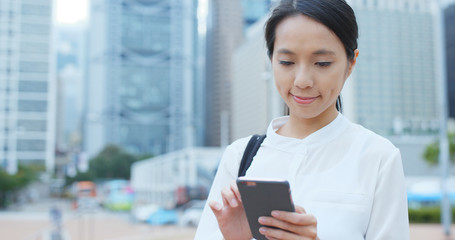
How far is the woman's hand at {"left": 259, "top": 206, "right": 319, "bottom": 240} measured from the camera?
83 centimetres

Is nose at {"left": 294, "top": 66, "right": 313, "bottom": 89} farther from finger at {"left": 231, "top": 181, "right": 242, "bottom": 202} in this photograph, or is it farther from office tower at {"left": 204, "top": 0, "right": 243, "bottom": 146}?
office tower at {"left": 204, "top": 0, "right": 243, "bottom": 146}

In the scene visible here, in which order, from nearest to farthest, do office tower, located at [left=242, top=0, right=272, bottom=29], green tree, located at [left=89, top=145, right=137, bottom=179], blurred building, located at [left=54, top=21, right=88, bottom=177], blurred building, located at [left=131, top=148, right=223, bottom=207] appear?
blurred building, located at [left=131, top=148, right=223, bottom=207], green tree, located at [left=89, top=145, right=137, bottom=179], office tower, located at [left=242, top=0, right=272, bottom=29], blurred building, located at [left=54, top=21, right=88, bottom=177]

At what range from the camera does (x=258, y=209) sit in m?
0.87

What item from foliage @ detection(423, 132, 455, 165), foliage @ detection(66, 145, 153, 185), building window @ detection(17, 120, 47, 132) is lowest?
foliage @ detection(66, 145, 153, 185)

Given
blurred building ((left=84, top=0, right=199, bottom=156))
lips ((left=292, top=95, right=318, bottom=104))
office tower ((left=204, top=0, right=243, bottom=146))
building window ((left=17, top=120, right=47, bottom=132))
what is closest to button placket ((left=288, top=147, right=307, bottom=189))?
lips ((left=292, top=95, right=318, bottom=104))

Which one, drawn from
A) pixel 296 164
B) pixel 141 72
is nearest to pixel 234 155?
pixel 296 164

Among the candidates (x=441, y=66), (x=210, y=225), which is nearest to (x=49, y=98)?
(x=441, y=66)

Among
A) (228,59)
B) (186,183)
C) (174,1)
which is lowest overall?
(186,183)

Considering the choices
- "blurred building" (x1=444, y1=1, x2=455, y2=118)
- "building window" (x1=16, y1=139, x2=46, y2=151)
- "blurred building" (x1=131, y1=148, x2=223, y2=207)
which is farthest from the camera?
"building window" (x1=16, y1=139, x2=46, y2=151)

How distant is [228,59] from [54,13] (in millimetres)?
39787

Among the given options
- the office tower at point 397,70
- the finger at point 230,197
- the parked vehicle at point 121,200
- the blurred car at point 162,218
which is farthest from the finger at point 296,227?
the office tower at point 397,70

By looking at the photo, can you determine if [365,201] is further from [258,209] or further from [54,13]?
Result: [54,13]

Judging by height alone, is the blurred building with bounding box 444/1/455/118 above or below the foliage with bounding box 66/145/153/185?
above

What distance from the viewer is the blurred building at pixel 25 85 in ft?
201
